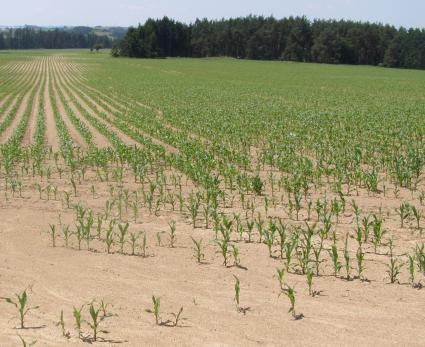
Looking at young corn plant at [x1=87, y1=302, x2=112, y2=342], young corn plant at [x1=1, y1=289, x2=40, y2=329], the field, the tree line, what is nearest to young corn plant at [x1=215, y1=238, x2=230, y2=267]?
the field

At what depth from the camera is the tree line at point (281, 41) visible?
384ft

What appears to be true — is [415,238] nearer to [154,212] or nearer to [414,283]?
[414,283]

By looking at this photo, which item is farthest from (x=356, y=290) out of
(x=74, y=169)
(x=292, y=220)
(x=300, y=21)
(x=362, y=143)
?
(x=300, y=21)

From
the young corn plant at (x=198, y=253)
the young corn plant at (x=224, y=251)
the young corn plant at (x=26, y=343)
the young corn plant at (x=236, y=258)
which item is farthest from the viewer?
the young corn plant at (x=198, y=253)

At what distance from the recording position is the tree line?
117 meters

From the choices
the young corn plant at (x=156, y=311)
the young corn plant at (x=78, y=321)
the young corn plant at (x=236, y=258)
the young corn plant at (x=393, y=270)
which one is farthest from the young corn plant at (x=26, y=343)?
the young corn plant at (x=393, y=270)

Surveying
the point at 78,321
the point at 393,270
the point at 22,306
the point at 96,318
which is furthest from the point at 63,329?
the point at 393,270

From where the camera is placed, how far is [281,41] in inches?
5241

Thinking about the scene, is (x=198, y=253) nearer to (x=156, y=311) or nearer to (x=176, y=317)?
(x=176, y=317)

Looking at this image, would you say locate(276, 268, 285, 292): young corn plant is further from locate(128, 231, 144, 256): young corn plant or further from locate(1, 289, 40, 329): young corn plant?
locate(1, 289, 40, 329): young corn plant

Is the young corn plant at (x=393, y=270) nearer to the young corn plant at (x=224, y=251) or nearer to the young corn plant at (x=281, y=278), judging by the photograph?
the young corn plant at (x=281, y=278)

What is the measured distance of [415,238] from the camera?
882 cm

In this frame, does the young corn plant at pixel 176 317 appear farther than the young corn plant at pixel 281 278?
No

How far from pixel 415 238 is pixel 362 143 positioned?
32.5ft
